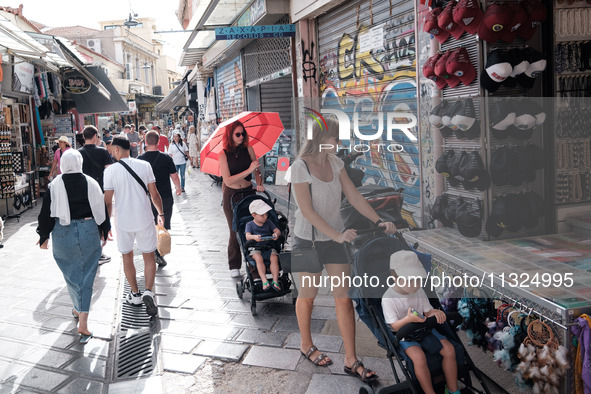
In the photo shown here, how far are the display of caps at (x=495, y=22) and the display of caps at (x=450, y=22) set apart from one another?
34 cm

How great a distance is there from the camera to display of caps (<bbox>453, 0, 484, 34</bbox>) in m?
4.62

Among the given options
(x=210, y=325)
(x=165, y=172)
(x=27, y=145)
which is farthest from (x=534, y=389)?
(x=27, y=145)

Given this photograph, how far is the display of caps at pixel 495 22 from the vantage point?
4.44 meters

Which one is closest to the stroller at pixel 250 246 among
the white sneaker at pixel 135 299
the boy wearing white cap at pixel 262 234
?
the boy wearing white cap at pixel 262 234

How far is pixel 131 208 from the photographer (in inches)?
220

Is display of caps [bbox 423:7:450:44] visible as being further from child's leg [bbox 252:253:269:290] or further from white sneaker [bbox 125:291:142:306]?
white sneaker [bbox 125:291:142:306]

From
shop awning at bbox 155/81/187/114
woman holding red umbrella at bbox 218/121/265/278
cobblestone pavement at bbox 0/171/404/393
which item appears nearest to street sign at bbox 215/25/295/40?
woman holding red umbrella at bbox 218/121/265/278

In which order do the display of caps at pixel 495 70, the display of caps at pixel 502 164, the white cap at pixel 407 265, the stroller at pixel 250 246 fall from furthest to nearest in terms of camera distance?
the stroller at pixel 250 246 < the display of caps at pixel 502 164 < the display of caps at pixel 495 70 < the white cap at pixel 407 265

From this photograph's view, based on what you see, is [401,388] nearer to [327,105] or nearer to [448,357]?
[448,357]

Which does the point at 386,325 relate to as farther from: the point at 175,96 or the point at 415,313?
the point at 175,96

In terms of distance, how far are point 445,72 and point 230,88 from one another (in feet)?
45.3

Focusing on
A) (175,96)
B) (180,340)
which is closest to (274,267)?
(180,340)

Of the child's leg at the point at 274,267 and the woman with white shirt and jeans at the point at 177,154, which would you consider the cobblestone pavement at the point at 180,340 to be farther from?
the woman with white shirt and jeans at the point at 177,154

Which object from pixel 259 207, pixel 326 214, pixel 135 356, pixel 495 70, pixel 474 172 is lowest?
pixel 135 356
